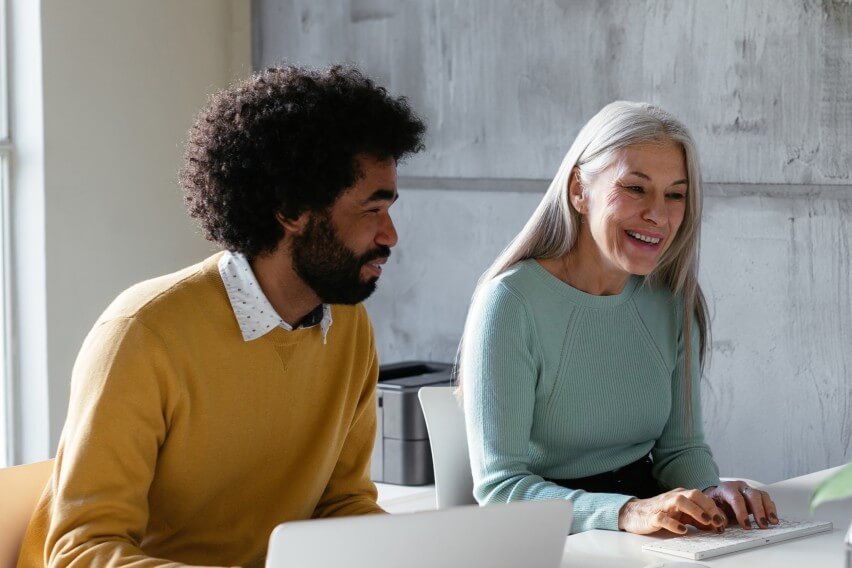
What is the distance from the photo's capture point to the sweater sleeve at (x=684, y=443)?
2295mm

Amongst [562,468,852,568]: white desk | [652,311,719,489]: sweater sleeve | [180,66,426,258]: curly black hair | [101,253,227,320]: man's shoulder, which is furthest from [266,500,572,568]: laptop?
[652,311,719,489]: sweater sleeve

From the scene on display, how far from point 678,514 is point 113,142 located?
2.41 metres

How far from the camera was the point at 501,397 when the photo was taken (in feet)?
7.09

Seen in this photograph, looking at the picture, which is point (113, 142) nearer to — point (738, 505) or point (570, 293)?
point (570, 293)

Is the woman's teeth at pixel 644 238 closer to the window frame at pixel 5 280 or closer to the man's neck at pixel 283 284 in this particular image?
the man's neck at pixel 283 284

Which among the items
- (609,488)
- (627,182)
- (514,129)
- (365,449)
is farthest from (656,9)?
(365,449)

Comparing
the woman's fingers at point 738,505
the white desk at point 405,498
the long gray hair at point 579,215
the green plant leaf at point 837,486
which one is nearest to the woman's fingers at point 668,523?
the woman's fingers at point 738,505

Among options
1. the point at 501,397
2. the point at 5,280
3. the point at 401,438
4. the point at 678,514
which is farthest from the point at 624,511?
the point at 5,280

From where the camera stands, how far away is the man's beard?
6.05 ft

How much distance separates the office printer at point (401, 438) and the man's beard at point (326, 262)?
1.25 metres

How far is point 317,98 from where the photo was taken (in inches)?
73.5

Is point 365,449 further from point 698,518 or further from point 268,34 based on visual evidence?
point 268,34

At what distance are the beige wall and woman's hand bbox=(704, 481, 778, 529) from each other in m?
2.23

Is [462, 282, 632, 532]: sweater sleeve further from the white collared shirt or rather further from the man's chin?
the white collared shirt
